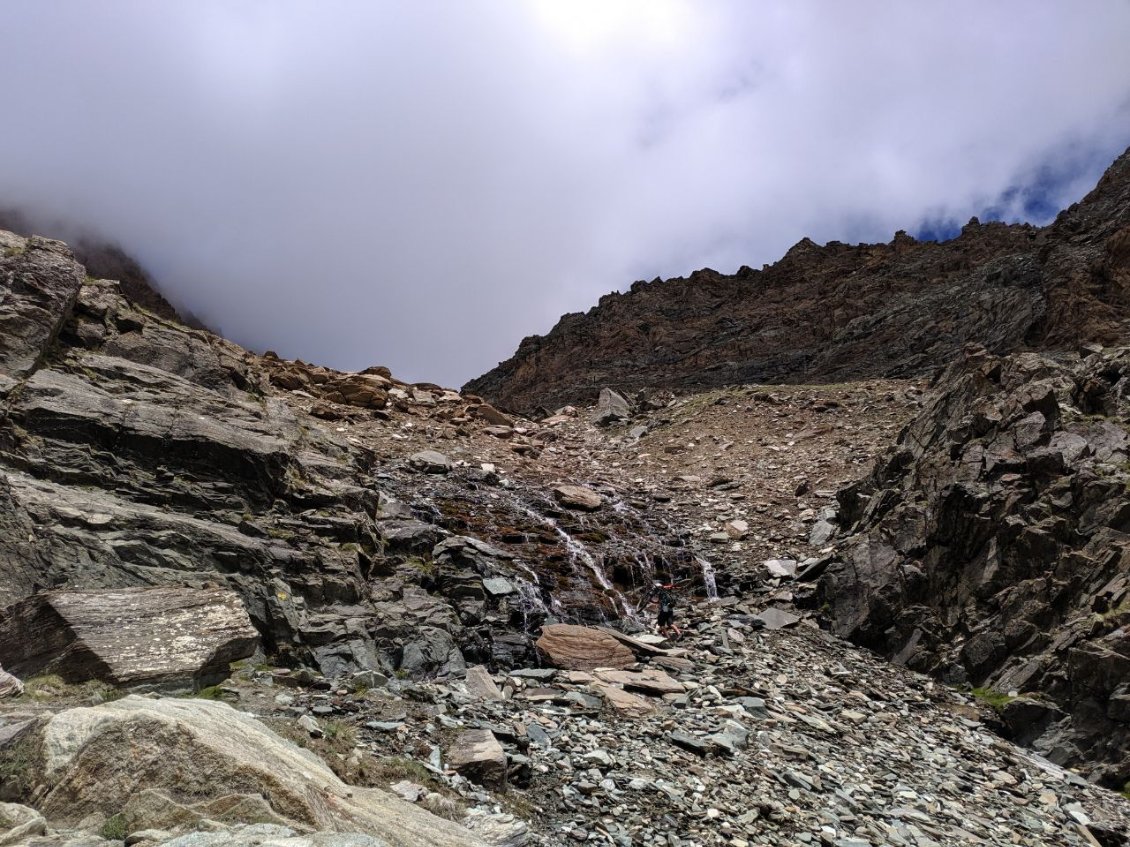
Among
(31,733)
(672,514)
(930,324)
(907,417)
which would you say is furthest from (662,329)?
(31,733)

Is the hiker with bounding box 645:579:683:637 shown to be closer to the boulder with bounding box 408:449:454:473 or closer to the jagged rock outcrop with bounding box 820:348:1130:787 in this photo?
the jagged rock outcrop with bounding box 820:348:1130:787

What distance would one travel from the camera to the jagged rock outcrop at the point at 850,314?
156 feet

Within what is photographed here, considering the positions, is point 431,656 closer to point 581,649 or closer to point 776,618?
point 581,649

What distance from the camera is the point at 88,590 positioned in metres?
10.9

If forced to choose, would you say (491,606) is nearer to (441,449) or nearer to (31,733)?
(31,733)

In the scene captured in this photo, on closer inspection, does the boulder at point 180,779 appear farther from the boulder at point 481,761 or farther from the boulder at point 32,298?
the boulder at point 32,298

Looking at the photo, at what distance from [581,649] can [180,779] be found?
1100 cm

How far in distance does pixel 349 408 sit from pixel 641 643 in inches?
1090

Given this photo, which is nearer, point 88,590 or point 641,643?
point 88,590

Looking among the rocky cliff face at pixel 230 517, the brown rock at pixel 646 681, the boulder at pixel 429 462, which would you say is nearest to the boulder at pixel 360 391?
the boulder at pixel 429 462

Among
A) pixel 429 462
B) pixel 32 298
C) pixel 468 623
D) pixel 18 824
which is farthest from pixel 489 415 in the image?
pixel 18 824

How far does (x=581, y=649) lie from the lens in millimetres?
15703

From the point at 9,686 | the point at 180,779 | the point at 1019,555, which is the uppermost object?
the point at 1019,555

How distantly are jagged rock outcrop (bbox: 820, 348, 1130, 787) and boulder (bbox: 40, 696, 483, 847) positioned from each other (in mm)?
13729
